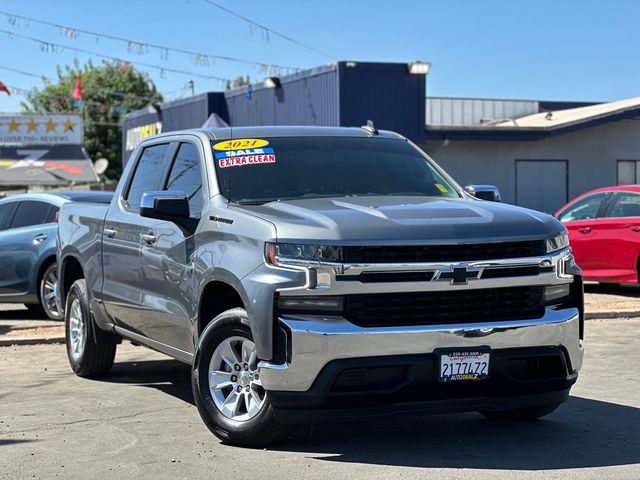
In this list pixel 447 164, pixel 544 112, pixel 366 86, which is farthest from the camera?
pixel 544 112

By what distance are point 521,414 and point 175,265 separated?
97.1 inches

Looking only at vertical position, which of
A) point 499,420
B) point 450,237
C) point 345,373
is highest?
point 450,237

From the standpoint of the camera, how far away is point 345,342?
231 inches

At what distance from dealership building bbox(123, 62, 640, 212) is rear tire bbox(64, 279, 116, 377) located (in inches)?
490

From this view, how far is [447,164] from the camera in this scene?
1046 inches

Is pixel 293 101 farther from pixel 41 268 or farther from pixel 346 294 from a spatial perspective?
pixel 346 294

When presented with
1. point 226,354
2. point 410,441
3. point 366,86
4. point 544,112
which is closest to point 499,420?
point 410,441

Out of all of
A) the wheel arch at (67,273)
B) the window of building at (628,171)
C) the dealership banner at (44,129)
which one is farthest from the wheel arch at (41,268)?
the dealership banner at (44,129)

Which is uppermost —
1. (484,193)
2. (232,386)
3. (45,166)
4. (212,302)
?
(45,166)

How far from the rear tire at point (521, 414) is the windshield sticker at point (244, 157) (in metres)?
2.21

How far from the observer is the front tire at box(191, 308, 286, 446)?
6.29 meters

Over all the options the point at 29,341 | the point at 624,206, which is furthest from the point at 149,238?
the point at 624,206

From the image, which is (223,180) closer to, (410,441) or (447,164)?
(410,441)

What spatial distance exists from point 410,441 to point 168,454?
4.74 ft
